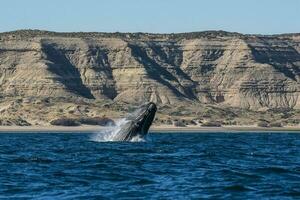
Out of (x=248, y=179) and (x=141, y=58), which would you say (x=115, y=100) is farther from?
(x=248, y=179)

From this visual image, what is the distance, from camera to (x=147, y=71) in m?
180

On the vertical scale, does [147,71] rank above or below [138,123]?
above

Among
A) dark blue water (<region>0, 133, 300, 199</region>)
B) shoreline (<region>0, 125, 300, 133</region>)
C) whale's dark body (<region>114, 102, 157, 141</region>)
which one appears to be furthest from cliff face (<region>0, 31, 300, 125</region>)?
dark blue water (<region>0, 133, 300, 199</region>)

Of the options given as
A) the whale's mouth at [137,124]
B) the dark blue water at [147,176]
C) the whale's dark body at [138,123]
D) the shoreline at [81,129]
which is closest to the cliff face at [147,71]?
the shoreline at [81,129]

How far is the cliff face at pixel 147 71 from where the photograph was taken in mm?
172125

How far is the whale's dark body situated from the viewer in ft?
174

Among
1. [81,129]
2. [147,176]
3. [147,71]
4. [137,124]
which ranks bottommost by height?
[81,129]

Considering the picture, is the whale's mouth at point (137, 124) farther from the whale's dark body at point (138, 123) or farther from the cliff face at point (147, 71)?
the cliff face at point (147, 71)

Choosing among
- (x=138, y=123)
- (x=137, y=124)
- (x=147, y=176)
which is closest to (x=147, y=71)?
(x=137, y=124)

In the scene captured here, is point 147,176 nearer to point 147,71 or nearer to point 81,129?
point 81,129

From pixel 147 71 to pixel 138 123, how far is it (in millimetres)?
126242

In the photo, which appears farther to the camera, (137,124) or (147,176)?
(137,124)

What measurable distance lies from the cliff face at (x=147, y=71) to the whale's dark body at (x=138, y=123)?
357 feet

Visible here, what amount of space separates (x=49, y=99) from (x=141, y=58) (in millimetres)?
33624
